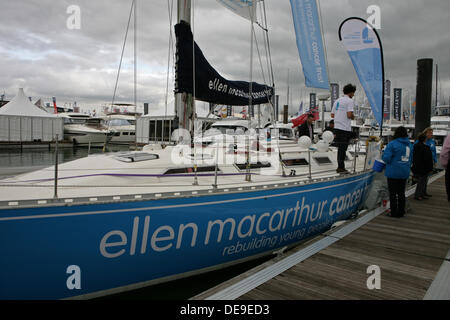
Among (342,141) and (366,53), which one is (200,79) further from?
(366,53)

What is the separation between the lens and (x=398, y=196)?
5059mm

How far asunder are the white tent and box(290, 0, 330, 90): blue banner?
19070 millimetres

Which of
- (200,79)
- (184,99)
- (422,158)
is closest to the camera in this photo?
(200,79)

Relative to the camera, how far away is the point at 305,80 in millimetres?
6031

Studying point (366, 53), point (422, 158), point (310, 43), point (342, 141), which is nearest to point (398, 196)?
point (342, 141)

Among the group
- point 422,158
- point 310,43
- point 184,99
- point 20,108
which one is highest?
point 20,108

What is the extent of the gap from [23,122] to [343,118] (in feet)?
73.4

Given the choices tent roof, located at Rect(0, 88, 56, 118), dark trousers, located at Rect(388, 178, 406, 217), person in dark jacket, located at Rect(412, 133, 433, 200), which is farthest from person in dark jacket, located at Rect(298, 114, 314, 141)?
tent roof, located at Rect(0, 88, 56, 118)

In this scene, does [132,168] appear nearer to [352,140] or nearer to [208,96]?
[208,96]

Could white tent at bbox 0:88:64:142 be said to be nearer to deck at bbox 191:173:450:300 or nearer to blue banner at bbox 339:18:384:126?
blue banner at bbox 339:18:384:126

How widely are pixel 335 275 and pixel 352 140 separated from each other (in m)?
2.78

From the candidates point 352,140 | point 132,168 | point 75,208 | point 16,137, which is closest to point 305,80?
point 352,140

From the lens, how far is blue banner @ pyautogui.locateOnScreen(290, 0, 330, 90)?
19.4 ft

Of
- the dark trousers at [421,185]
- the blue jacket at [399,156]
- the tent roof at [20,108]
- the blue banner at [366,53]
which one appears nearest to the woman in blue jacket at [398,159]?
the blue jacket at [399,156]
